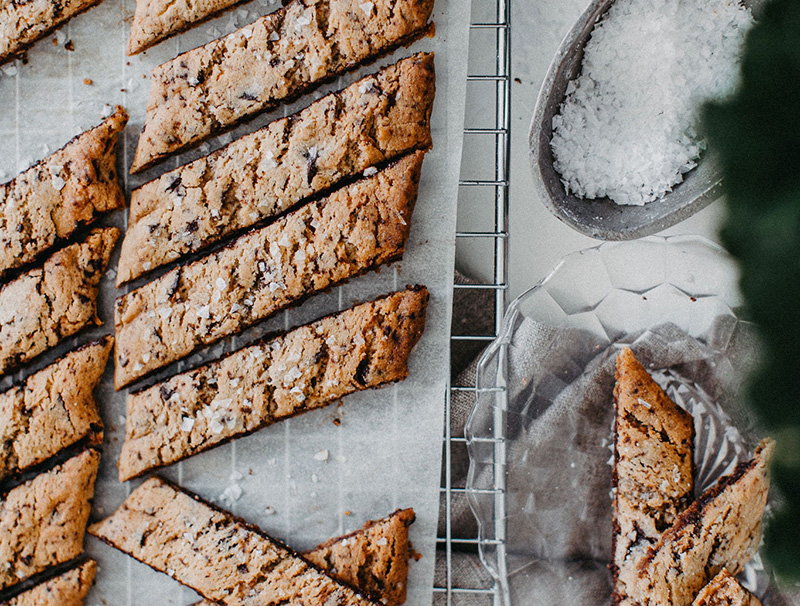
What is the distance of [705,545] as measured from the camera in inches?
74.4

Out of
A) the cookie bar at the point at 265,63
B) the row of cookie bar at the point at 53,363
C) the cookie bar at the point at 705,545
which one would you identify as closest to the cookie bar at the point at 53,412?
the row of cookie bar at the point at 53,363

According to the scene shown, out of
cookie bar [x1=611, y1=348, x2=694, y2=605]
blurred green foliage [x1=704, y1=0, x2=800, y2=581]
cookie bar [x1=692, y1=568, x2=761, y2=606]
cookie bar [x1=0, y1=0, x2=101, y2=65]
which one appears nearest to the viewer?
blurred green foliage [x1=704, y1=0, x2=800, y2=581]

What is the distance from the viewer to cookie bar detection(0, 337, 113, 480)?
2.25m

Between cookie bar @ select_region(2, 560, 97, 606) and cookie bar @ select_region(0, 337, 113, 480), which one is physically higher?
cookie bar @ select_region(0, 337, 113, 480)

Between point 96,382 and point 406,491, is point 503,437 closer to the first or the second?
point 406,491

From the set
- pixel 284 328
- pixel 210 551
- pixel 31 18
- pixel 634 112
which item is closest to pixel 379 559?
pixel 210 551

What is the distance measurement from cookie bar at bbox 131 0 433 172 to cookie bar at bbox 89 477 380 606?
3.53 ft

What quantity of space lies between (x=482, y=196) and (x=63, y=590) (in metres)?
1.83

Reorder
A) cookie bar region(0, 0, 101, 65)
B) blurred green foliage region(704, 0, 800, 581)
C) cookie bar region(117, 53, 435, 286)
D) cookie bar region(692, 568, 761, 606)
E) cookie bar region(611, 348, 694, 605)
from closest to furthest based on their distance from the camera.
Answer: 1. blurred green foliage region(704, 0, 800, 581)
2. cookie bar region(692, 568, 761, 606)
3. cookie bar region(611, 348, 694, 605)
4. cookie bar region(117, 53, 435, 286)
5. cookie bar region(0, 0, 101, 65)

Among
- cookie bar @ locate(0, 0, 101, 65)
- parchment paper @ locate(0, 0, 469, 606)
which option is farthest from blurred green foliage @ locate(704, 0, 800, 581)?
cookie bar @ locate(0, 0, 101, 65)

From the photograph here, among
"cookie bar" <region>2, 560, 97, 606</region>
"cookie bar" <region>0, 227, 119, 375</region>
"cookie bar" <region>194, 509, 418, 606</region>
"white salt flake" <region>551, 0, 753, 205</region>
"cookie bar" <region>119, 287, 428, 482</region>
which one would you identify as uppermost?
"white salt flake" <region>551, 0, 753, 205</region>

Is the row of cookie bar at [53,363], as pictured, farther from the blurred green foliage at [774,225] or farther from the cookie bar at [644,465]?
the blurred green foliage at [774,225]

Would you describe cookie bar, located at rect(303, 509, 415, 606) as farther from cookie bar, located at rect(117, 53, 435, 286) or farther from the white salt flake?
the white salt flake

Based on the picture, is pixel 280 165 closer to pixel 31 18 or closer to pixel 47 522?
pixel 31 18
